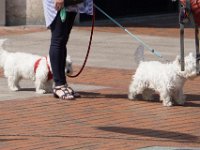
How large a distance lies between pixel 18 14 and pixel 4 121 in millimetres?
9236

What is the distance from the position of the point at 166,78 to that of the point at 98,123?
4.12ft

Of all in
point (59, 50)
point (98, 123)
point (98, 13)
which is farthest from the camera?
point (98, 13)

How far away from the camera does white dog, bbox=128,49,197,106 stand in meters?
9.48

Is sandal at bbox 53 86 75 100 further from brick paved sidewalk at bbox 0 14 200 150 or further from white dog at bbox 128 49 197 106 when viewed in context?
white dog at bbox 128 49 197 106

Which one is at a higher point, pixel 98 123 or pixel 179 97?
pixel 179 97

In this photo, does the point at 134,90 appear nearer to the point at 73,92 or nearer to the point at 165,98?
the point at 165,98

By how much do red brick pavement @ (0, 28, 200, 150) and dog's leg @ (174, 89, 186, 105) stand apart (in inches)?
3.2

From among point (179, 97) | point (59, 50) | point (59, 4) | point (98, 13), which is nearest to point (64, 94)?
point (59, 50)

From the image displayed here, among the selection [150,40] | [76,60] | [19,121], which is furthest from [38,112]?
[150,40]

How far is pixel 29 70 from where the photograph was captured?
10266 mm

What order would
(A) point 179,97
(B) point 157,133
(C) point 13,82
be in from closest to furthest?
(B) point 157,133
(A) point 179,97
(C) point 13,82

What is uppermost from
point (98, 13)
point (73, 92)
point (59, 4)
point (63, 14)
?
point (59, 4)

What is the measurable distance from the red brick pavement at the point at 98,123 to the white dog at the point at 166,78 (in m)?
0.15

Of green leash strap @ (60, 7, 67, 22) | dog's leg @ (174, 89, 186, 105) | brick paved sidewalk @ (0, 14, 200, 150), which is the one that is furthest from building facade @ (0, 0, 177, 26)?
dog's leg @ (174, 89, 186, 105)
